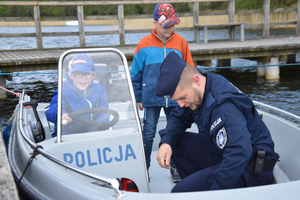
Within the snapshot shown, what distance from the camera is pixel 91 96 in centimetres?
229

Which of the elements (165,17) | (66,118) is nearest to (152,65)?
(165,17)

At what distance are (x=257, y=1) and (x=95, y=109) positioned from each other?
54613 mm

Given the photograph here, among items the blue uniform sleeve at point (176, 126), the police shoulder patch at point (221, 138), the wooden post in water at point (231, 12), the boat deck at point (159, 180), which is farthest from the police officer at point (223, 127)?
the wooden post in water at point (231, 12)

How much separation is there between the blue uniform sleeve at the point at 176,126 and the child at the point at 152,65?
58 cm

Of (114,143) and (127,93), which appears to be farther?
(127,93)

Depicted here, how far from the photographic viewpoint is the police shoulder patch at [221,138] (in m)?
1.67

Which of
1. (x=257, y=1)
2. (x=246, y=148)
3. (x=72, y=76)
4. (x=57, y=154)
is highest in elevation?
(x=257, y=1)

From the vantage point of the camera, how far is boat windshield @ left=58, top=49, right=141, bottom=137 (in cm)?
226

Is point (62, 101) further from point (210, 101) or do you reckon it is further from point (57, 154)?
point (210, 101)

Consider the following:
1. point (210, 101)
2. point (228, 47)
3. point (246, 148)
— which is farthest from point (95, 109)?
point (228, 47)

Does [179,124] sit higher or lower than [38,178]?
higher

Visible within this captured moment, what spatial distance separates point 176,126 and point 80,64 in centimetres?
81

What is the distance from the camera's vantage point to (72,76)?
227cm

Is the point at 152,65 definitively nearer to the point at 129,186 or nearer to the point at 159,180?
the point at 159,180
